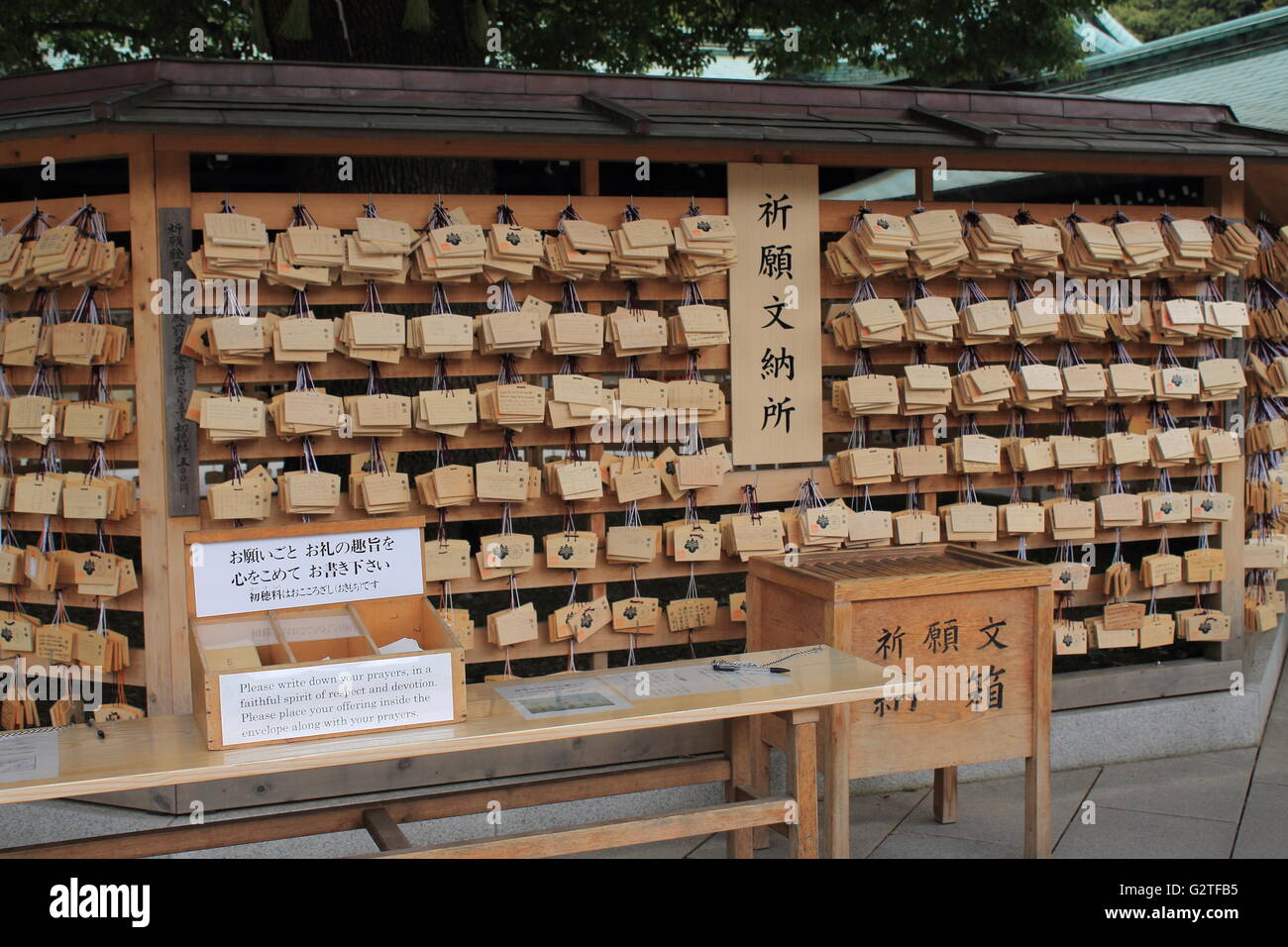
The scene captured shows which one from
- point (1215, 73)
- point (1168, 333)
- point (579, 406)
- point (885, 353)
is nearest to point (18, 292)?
point (579, 406)

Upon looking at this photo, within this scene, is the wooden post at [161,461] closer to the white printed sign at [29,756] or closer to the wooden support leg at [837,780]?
the white printed sign at [29,756]

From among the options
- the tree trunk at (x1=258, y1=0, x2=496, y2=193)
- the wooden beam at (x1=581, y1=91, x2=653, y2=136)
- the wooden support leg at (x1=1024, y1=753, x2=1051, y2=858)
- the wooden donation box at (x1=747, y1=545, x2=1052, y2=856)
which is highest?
the tree trunk at (x1=258, y1=0, x2=496, y2=193)

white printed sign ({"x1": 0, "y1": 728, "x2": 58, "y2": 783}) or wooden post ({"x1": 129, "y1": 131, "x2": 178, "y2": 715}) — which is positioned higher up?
wooden post ({"x1": 129, "y1": 131, "x2": 178, "y2": 715})

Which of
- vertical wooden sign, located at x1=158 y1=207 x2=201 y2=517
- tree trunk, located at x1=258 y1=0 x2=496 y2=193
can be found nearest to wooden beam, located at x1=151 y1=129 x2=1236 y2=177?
vertical wooden sign, located at x1=158 y1=207 x2=201 y2=517

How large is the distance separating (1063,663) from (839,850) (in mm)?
4162

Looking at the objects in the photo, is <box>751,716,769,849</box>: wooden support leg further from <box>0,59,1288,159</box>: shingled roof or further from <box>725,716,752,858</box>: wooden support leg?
<box>0,59,1288,159</box>: shingled roof

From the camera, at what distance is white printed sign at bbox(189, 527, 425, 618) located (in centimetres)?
389

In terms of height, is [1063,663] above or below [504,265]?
below

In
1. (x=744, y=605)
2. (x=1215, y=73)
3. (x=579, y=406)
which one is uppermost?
(x=1215, y=73)

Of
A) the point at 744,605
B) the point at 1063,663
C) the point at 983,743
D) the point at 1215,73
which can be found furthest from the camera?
the point at 1215,73

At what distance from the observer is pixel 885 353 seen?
20.7 ft

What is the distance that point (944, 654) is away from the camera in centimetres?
503

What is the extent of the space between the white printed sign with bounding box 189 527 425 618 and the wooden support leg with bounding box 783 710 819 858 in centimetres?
142

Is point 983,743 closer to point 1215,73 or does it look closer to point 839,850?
point 839,850
